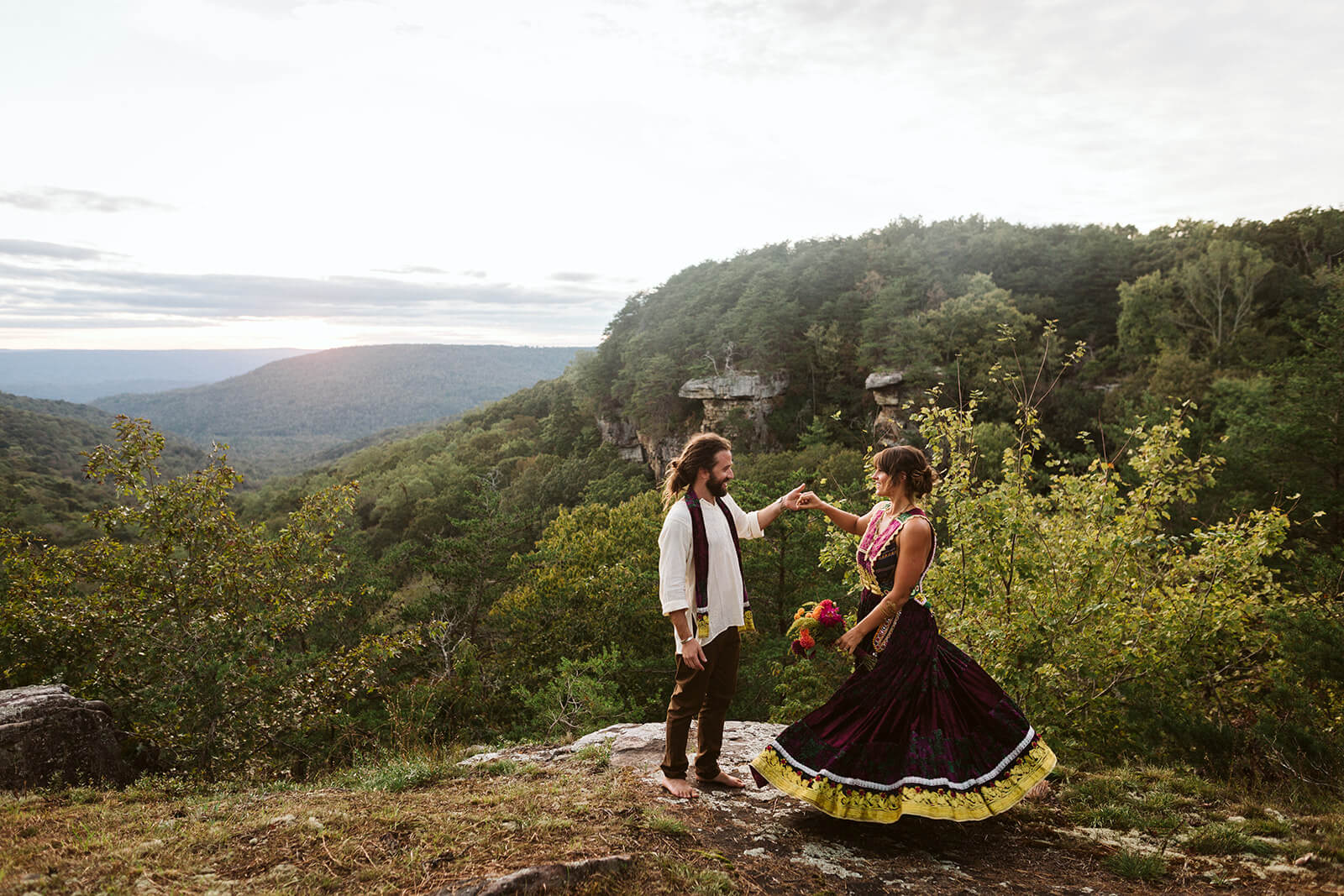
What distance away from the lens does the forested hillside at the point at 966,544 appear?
6.40 m

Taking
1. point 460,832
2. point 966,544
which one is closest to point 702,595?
point 460,832

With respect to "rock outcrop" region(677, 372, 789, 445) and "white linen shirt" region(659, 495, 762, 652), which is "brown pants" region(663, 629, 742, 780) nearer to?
"white linen shirt" region(659, 495, 762, 652)

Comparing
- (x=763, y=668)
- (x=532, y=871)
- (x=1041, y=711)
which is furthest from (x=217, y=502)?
(x=763, y=668)

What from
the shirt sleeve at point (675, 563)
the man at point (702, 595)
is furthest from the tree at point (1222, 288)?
the shirt sleeve at point (675, 563)

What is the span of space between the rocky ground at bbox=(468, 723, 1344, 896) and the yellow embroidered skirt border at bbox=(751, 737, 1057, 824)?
0.66 feet

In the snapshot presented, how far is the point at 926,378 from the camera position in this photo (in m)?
36.5

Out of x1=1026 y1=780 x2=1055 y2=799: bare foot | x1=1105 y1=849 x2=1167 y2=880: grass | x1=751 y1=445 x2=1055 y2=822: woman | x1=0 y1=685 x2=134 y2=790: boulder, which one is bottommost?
x1=0 y1=685 x2=134 y2=790: boulder

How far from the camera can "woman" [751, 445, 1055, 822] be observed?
12.0 ft


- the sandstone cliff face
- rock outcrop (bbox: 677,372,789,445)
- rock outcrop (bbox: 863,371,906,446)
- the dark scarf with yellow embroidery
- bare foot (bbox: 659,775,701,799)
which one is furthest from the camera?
rock outcrop (bbox: 677,372,789,445)

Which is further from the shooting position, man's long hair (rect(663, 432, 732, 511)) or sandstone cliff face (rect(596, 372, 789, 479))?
sandstone cliff face (rect(596, 372, 789, 479))

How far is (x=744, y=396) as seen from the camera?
45.7m

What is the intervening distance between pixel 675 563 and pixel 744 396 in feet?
138

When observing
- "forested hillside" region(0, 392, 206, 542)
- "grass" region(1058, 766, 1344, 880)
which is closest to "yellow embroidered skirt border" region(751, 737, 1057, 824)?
"grass" region(1058, 766, 1344, 880)

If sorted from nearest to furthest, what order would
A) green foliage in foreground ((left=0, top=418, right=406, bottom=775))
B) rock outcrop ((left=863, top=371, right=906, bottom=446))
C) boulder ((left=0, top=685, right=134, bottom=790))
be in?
boulder ((left=0, top=685, right=134, bottom=790)), green foliage in foreground ((left=0, top=418, right=406, bottom=775)), rock outcrop ((left=863, top=371, right=906, bottom=446))
